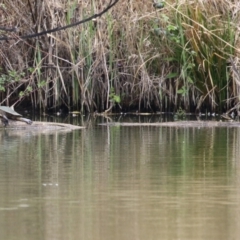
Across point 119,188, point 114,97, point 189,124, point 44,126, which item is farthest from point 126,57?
point 119,188

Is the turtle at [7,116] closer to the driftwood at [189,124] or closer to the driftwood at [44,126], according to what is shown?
the driftwood at [44,126]

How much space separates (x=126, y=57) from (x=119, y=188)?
7.65 m

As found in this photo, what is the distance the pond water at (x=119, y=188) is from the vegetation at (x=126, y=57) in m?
3.70

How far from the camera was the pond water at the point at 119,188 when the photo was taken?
176 inches

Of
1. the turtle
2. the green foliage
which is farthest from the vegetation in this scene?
the turtle

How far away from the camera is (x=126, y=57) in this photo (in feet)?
43.7

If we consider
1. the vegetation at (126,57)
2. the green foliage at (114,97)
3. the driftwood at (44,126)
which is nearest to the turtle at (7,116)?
the driftwood at (44,126)

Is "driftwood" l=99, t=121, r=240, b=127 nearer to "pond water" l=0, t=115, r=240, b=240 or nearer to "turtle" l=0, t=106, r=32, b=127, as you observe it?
"turtle" l=0, t=106, r=32, b=127

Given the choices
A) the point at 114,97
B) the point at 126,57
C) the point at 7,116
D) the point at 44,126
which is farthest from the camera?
the point at 126,57

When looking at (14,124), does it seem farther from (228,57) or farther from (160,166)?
(160,166)

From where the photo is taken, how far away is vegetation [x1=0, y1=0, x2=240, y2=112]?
1297cm

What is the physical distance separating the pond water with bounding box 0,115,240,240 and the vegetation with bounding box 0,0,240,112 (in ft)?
12.1

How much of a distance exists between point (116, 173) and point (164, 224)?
1921 millimetres

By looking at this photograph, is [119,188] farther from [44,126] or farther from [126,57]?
[126,57]
